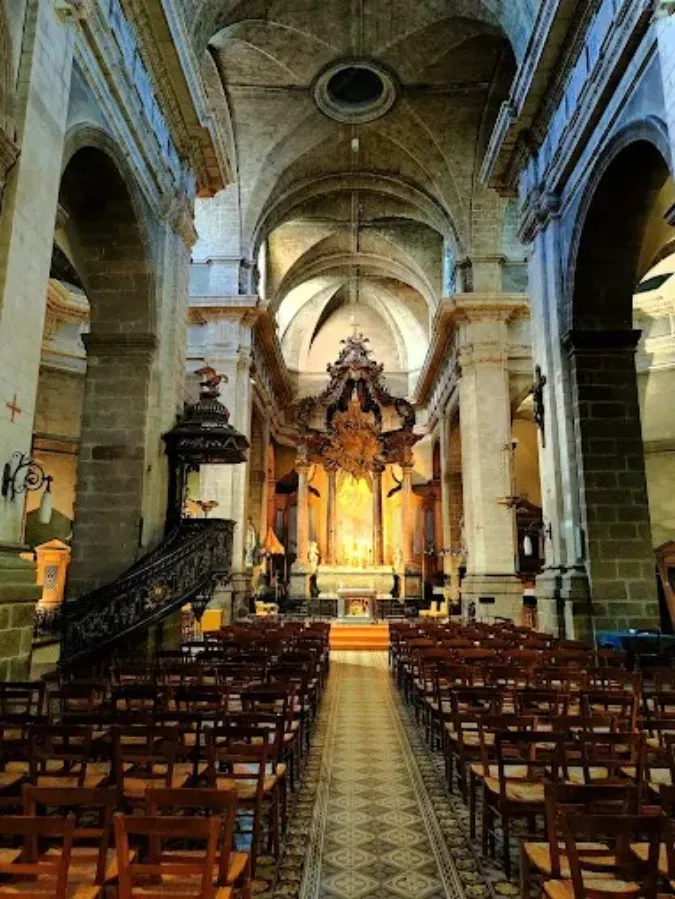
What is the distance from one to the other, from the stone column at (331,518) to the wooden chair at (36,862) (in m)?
23.3

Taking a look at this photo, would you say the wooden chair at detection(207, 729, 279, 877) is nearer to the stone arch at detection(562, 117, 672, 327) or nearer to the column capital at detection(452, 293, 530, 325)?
the stone arch at detection(562, 117, 672, 327)

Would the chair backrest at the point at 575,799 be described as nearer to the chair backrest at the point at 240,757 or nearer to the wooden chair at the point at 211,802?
the wooden chair at the point at 211,802

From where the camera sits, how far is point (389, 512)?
86.7 ft

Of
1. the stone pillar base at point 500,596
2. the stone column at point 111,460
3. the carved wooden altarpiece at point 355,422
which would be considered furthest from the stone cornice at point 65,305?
the stone pillar base at point 500,596

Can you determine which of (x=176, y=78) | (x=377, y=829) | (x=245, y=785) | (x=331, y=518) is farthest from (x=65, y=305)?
(x=377, y=829)

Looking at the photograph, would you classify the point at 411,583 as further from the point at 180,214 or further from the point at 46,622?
the point at 180,214

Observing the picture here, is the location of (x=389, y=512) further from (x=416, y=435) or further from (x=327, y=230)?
(x=327, y=230)

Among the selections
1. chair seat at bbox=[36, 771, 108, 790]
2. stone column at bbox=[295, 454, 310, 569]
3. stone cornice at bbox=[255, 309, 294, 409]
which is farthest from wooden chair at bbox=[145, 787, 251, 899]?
stone column at bbox=[295, 454, 310, 569]

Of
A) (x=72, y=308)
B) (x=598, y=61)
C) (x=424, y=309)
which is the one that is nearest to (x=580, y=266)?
Answer: (x=598, y=61)

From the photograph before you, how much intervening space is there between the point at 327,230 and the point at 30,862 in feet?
77.8

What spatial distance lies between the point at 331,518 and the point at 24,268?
20.6 meters

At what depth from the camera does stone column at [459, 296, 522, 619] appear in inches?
668

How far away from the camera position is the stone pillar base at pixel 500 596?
55.1 ft

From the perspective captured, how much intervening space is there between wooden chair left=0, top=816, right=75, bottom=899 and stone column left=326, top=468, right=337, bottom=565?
2326 cm
